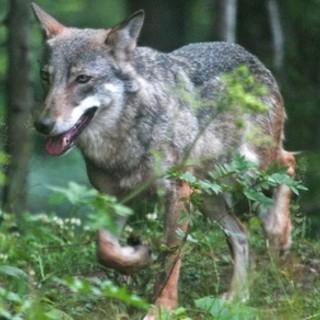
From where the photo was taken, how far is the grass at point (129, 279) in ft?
19.5

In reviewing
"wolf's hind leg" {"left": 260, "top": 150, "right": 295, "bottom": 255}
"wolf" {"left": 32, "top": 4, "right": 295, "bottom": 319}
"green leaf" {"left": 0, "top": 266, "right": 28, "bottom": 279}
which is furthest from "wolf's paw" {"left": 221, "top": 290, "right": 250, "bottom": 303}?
"green leaf" {"left": 0, "top": 266, "right": 28, "bottom": 279}

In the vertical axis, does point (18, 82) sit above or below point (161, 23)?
above

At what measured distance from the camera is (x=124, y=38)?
28.0 ft

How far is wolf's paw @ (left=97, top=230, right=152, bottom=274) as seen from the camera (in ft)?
25.4

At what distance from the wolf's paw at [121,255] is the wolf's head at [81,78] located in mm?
613

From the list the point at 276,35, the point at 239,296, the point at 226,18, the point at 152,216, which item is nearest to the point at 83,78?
the point at 239,296

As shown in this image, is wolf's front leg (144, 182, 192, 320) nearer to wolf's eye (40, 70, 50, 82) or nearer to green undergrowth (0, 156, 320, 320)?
green undergrowth (0, 156, 320, 320)

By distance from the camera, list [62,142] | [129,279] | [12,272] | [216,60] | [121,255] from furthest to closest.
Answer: [216,60], [129,279], [62,142], [121,255], [12,272]

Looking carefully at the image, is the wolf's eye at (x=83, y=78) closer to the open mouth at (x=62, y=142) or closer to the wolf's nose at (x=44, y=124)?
the open mouth at (x=62, y=142)

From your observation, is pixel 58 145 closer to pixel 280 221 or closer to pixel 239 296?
pixel 239 296

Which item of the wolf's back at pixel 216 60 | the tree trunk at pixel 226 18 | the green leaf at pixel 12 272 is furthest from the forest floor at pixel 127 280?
the tree trunk at pixel 226 18

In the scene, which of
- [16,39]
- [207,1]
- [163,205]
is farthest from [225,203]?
[207,1]

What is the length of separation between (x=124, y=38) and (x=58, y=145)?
0.93m

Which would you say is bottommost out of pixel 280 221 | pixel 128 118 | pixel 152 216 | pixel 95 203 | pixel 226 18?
pixel 152 216
